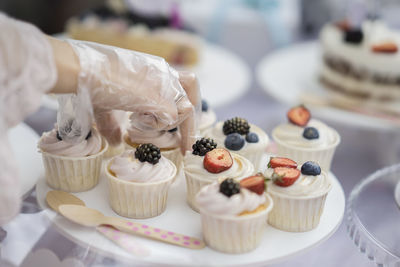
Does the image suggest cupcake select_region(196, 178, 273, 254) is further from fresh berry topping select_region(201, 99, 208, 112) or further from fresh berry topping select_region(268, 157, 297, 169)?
fresh berry topping select_region(201, 99, 208, 112)

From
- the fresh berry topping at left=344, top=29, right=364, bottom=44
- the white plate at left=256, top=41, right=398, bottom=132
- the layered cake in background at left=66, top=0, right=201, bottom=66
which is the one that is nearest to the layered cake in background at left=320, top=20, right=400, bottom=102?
the fresh berry topping at left=344, top=29, right=364, bottom=44

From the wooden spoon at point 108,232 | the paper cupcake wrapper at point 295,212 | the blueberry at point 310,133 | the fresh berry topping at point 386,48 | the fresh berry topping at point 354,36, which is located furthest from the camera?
the fresh berry topping at point 354,36

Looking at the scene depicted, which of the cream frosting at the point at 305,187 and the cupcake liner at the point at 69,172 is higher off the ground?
the cream frosting at the point at 305,187

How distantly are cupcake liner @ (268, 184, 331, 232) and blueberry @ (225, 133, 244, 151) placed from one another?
0.22 meters

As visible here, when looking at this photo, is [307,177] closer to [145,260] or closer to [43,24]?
[145,260]

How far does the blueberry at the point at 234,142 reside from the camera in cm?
146

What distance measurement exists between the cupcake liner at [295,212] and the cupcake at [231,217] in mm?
87

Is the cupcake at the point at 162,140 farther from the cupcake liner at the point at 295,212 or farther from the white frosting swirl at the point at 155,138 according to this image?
the cupcake liner at the point at 295,212

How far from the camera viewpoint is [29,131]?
171cm

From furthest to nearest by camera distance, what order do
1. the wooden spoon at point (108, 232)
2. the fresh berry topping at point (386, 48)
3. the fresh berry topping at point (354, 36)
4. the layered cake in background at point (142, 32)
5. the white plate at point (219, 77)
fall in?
1. the layered cake in background at point (142, 32)
2. the fresh berry topping at point (354, 36)
3. the fresh berry topping at point (386, 48)
4. the white plate at point (219, 77)
5. the wooden spoon at point (108, 232)

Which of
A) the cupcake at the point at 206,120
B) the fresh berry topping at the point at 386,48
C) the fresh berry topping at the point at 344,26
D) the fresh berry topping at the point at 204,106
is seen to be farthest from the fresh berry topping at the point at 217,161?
the fresh berry topping at the point at 344,26

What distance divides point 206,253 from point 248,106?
6.15 ft

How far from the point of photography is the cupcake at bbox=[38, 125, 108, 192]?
1.37m

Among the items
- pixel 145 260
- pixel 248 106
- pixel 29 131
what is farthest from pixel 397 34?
pixel 145 260
